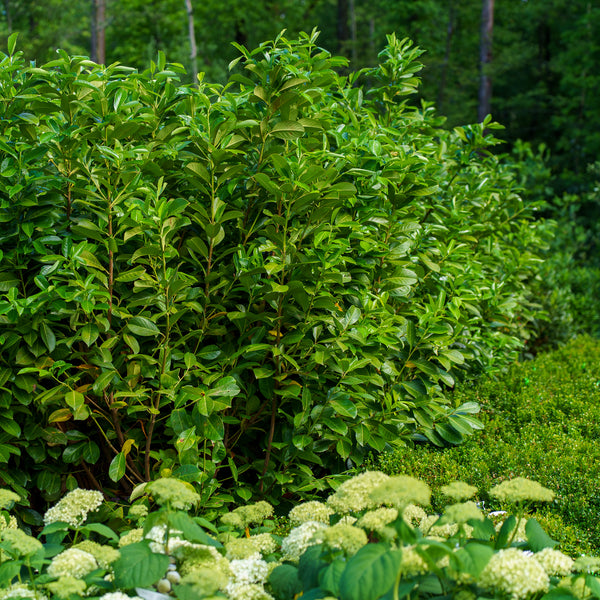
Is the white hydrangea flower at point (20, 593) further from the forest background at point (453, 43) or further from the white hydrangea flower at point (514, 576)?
the forest background at point (453, 43)

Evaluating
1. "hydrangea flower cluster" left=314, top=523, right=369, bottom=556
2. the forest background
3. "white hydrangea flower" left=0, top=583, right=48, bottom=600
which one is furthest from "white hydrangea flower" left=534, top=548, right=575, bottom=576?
the forest background

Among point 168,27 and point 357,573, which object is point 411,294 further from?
point 168,27

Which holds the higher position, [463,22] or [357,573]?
[463,22]

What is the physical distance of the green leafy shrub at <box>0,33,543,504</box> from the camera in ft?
8.64

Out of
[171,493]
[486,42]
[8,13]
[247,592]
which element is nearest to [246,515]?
[247,592]

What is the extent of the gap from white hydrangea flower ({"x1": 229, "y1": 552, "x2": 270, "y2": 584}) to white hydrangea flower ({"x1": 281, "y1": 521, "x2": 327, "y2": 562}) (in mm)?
84

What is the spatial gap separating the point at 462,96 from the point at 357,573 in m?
25.7

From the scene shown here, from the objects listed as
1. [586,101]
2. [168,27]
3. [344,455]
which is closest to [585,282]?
[344,455]

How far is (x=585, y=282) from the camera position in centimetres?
774

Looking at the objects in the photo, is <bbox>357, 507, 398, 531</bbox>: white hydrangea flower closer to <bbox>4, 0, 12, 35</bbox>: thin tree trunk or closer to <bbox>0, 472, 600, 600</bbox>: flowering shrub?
<bbox>0, 472, 600, 600</bbox>: flowering shrub

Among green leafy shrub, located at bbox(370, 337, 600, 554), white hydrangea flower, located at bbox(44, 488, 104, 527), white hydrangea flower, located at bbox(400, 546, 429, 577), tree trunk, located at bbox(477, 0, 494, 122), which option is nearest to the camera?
white hydrangea flower, located at bbox(400, 546, 429, 577)

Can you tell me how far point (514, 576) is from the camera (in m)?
1.47

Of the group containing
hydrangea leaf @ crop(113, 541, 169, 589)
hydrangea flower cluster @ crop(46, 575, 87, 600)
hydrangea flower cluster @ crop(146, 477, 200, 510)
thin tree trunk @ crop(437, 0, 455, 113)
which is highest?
thin tree trunk @ crop(437, 0, 455, 113)

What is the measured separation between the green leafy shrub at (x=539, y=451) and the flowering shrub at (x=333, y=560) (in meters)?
0.99
